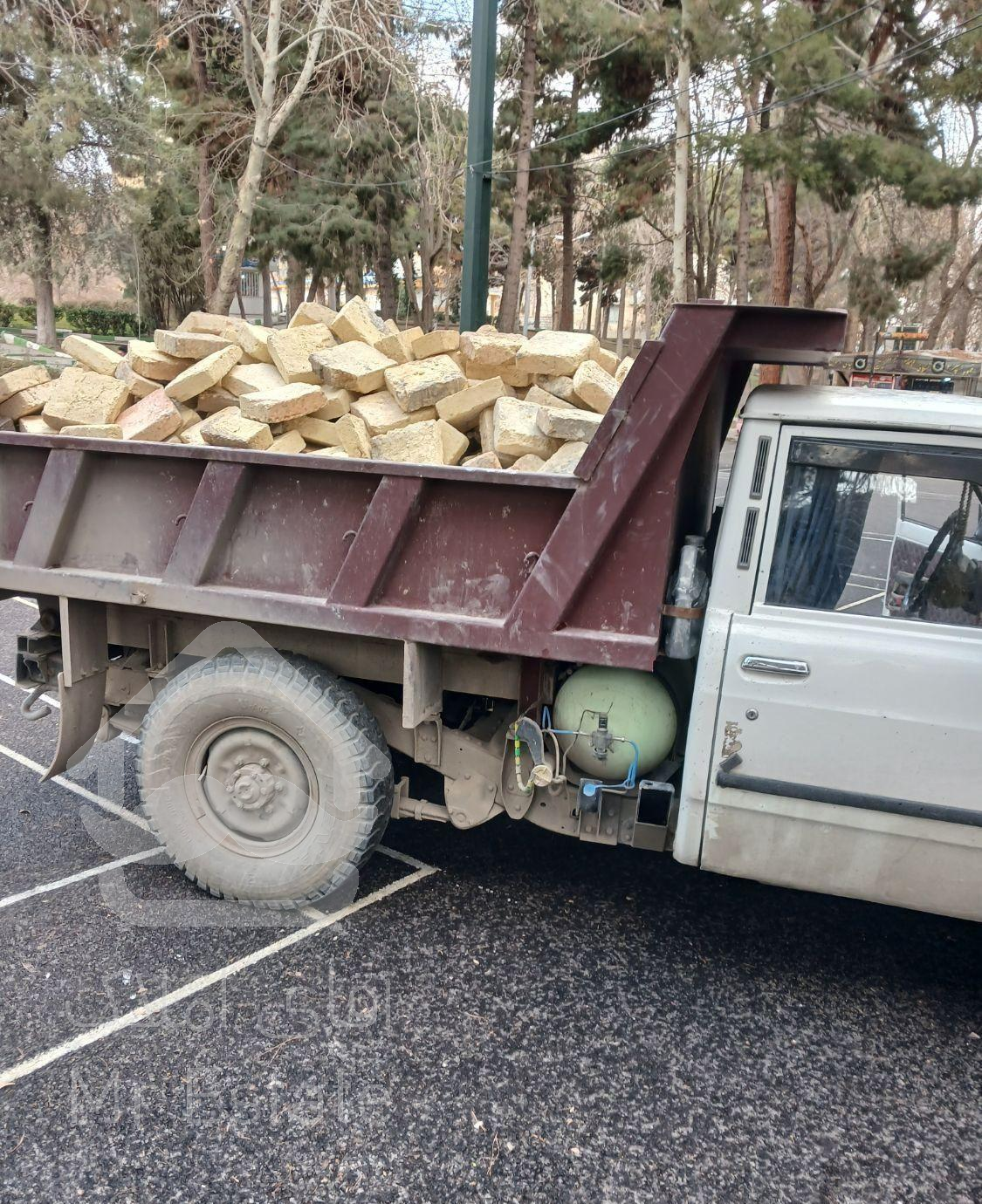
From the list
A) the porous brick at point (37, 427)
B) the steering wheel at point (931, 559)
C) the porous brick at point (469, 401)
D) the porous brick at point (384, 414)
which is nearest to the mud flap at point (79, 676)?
the porous brick at point (37, 427)

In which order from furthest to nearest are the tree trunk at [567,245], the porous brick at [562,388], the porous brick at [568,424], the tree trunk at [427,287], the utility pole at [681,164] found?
the tree trunk at [567,245] < the tree trunk at [427,287] < the utility pole at [681,164] < the porous brick at [562,388] < the porous brick at [568,424]

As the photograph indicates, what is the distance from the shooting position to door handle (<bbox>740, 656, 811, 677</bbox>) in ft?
9.80

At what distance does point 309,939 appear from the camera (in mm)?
3623

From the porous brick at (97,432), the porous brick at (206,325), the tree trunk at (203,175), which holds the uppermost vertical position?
the tree trunk at (203,175)

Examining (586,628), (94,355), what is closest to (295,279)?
(94,355)

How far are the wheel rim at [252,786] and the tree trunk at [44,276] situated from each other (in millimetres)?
24748

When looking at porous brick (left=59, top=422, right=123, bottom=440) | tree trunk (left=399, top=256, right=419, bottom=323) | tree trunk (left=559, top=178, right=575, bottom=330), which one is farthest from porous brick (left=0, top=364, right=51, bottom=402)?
tree trunk (left=559, top=178, right=575, bottom=330)

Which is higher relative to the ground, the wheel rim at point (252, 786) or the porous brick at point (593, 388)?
the porous brick at point (593, 388)

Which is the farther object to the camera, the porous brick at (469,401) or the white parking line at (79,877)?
the porous brick at (469,401)

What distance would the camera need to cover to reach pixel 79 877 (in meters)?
4.01

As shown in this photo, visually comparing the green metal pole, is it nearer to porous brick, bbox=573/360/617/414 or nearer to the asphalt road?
porous brick, bbox=573/360/617/414

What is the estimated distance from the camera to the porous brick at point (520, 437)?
3.84m

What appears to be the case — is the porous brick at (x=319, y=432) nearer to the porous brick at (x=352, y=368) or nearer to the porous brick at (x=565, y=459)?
the porous brick at (x=352, y=368)

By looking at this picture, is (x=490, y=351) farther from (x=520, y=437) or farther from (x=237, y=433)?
(x=237, y=433)
